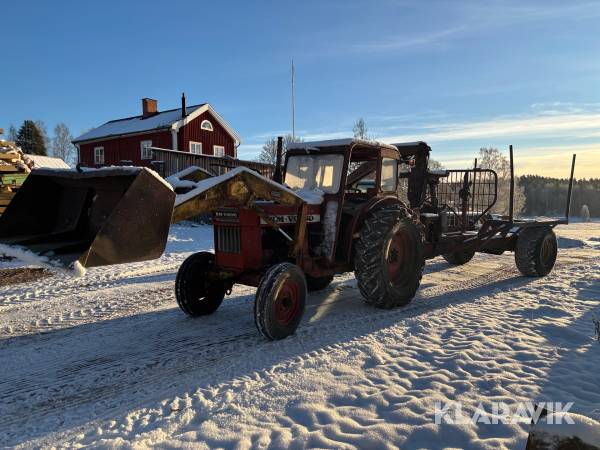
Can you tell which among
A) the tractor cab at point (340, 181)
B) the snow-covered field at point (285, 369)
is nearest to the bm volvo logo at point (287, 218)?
the tractor cab at point (340, 181)

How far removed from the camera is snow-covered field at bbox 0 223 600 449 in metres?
2.98

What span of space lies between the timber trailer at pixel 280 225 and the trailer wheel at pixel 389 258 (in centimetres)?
2

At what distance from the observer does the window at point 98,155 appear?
27.2m

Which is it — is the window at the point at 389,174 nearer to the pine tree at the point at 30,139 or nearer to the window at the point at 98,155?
the window at the point at 98,155

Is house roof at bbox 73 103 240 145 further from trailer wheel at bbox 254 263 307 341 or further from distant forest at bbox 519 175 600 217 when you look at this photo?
distant forest at bbox 519 175 600 217

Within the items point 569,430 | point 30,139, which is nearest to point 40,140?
point 30,139

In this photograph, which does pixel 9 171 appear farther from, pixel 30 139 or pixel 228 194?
pixel 30 139

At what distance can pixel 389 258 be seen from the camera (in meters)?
6.15

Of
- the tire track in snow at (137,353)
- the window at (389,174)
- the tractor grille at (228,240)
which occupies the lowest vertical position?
the tire track in snow at (137,353)

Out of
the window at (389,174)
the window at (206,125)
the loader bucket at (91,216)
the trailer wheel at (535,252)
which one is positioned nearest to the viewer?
the loader bucket at (91,216)

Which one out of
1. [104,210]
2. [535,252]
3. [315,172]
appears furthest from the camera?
[535,252]

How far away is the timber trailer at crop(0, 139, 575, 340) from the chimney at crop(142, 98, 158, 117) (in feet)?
76.8

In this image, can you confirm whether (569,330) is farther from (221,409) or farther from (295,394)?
(221,409)

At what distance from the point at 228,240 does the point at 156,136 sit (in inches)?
835
